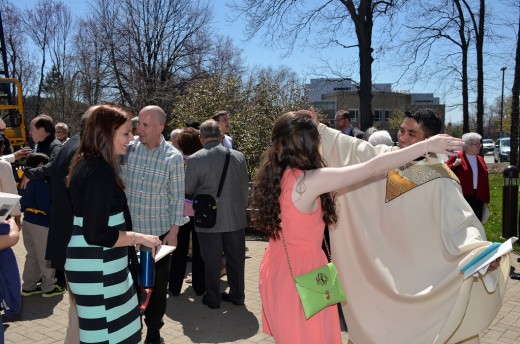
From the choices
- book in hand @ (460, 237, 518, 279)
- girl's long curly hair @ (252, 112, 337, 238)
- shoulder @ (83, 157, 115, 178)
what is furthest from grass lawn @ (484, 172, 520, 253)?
shoulder @ (83, 157, 115, 178)

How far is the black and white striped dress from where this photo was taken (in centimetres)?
268

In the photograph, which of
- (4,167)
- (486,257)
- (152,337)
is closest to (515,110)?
(152,337)

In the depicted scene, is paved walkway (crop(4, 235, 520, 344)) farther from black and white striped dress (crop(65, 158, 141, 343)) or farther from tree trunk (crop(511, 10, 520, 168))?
tree trunk (crop(511, 10, 520, 168))

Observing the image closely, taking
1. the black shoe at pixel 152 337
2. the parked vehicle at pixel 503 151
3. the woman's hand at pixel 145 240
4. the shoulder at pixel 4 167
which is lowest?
the black shoe at pixel 152 337

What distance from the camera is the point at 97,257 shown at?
109 inches

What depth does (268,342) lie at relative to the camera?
4.62 metres

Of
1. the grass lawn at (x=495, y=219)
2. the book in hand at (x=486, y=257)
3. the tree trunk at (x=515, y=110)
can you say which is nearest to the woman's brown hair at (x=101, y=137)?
the book in hand at (x=486, y=257)

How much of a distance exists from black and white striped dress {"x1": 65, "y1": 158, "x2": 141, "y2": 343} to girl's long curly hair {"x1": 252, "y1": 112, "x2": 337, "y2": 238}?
77 cm

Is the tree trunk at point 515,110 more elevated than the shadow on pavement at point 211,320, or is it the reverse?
the tree trunk at point 515,110

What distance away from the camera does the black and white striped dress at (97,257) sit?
268 cm

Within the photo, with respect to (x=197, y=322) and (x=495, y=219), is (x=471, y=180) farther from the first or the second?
(x=495, y=219)

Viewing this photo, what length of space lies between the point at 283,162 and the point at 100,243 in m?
1.05

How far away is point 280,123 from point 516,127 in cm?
1587

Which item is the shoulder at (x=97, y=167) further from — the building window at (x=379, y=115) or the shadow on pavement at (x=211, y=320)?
the building window at (x=379, y=115)
